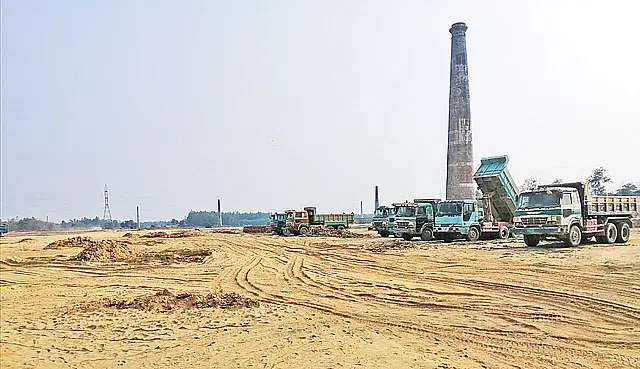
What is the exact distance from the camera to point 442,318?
888cm

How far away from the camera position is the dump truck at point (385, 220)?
33.0m

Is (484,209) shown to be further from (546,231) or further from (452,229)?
(546,231)

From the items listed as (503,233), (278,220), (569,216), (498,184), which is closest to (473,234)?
(503,233)

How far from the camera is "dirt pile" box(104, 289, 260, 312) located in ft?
32.5

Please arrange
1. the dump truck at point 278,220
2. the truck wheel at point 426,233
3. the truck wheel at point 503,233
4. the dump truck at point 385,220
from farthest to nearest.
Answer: the dump truck at point 278,220
the dump truck at point 385,220
the truck wheel at point 426,233
the truck wheel at point 503,233

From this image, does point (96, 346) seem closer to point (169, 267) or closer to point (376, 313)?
point (376, 313)

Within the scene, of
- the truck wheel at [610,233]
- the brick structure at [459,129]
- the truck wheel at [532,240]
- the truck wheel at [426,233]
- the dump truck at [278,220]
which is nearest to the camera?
the truck wheel at [532,240]

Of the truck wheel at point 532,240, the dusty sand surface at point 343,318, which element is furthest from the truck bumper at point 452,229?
the dusty sand surface at point 343,318

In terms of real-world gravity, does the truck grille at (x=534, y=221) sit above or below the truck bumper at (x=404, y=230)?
above

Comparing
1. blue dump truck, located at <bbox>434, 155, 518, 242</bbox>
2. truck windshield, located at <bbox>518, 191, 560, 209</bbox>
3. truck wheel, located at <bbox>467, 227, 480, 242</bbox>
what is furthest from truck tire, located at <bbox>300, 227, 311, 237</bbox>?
truck windshield, located at <bbox>518, 191, 560, 209</bbox>

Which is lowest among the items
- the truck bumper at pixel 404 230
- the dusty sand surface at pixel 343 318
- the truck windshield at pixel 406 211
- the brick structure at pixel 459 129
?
the dusty sand surface at pixel 343 318

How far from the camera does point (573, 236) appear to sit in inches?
846

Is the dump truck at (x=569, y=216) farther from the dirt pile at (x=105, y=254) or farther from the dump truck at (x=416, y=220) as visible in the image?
the dirt pile at (x=105, y=254)

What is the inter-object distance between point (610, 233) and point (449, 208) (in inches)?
277
